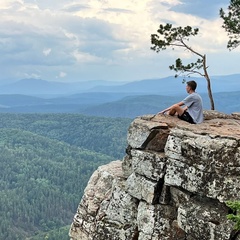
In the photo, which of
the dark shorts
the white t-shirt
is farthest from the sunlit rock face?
the white t-shirt

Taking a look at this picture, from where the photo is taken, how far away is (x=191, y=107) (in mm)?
17578

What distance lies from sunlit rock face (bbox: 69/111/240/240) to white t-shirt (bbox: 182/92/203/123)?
511mm

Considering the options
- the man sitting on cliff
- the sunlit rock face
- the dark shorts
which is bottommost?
the sunlit rock face

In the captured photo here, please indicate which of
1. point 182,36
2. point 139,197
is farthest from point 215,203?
point 182,36

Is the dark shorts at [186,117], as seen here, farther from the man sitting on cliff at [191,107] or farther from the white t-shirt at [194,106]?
the white t-shirt at [194,106]

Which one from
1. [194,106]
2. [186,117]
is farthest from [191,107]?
[186,117]

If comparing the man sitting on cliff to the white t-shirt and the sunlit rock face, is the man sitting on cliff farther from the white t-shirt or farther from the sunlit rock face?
the sunlit rock face

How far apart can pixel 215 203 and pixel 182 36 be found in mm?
15827

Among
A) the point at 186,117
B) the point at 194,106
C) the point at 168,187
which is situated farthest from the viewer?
the point at 186,117

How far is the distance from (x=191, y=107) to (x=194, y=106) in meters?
0.15

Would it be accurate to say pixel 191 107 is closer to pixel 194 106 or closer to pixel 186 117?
pixel 194 106

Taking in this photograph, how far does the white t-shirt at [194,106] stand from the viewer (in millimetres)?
17172

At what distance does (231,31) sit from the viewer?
26.8 meters

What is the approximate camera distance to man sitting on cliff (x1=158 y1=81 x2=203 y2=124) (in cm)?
1716
